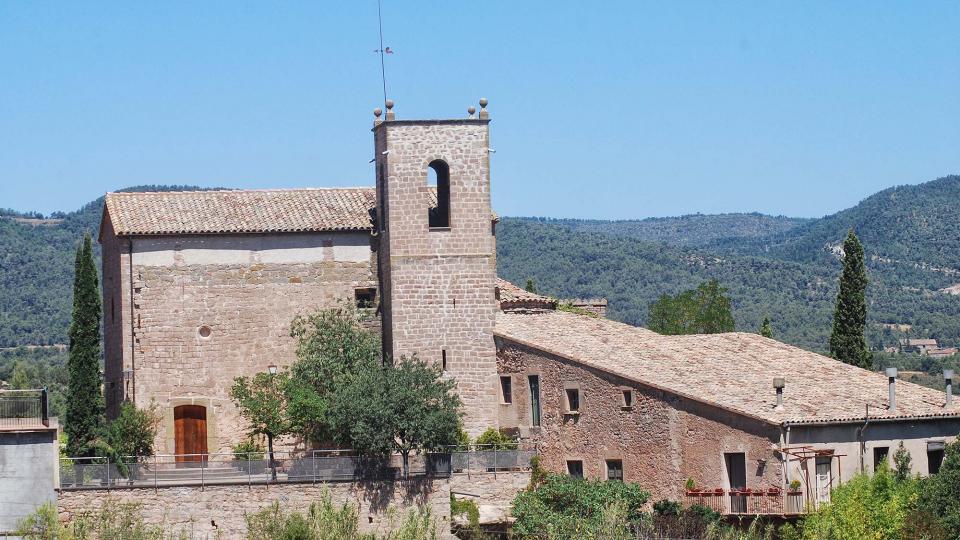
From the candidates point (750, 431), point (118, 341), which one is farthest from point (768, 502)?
point (118, 341)

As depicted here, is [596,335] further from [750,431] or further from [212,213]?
[212,213]

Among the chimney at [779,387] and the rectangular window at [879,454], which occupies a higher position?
the chimney at [779,387]

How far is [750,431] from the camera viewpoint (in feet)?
130

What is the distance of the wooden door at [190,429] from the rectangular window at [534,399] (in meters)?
8.47

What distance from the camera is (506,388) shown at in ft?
146

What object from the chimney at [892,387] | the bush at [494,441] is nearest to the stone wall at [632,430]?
the bush at [494,441]

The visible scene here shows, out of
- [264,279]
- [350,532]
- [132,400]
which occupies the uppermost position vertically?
[264,279]

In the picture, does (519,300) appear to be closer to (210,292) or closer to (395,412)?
(395,412)

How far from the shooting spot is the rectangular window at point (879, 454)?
41719mm

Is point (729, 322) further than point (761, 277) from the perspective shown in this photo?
No

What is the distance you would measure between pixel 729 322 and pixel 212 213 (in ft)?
71.3

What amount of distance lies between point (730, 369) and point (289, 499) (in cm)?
1214

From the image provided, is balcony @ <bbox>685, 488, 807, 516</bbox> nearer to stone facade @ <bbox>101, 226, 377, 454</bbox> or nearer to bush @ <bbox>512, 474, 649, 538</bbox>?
bush @ <bbox>512, 474, 649, 538</bbox>

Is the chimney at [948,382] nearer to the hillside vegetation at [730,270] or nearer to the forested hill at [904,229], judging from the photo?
the hillside vegetation at [730,270]
